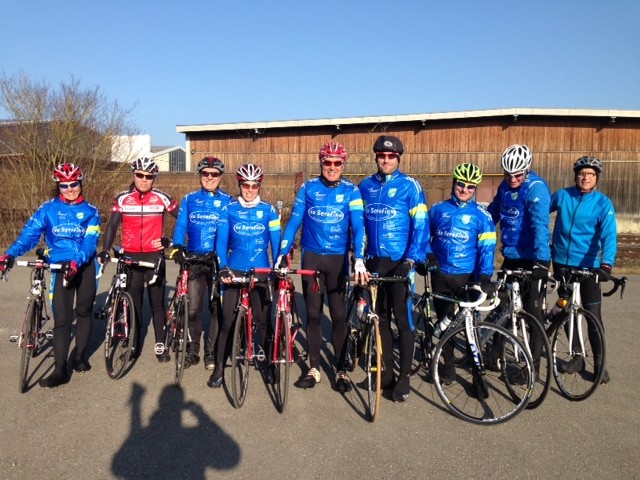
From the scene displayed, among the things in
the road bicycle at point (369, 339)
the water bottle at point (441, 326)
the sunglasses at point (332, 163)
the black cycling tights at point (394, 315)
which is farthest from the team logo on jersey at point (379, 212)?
the water bottle at point (441, 326)

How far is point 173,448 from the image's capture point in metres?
3.91

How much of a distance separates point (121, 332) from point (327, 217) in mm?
2508

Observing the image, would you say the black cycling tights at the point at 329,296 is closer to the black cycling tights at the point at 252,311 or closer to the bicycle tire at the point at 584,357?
the black cycling tights at the point at 252,311

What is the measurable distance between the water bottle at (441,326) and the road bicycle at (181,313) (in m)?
2.46

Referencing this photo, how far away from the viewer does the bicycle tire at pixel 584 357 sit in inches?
194

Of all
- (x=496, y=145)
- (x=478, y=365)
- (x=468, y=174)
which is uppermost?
(x=496, y=145)

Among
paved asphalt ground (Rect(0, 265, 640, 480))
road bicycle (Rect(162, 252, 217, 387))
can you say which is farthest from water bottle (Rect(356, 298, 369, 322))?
road bicycle (Rect(162, 252, 217, 387))

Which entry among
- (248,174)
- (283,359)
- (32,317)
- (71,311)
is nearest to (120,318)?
(71,311)

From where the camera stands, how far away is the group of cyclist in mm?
5074

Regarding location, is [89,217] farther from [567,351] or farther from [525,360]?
[567,351]

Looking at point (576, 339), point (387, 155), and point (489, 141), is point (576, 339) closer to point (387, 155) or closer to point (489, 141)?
point (387, 155)

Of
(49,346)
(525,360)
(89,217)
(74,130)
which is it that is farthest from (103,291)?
(74,130)

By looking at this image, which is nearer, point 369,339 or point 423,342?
point 369,339

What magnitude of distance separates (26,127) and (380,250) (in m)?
16.7
